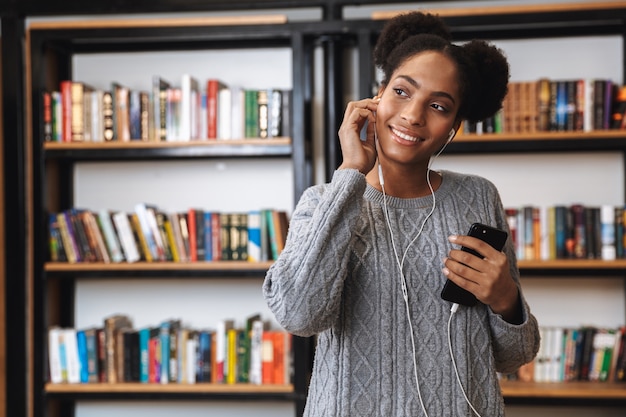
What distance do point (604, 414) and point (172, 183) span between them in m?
2.03

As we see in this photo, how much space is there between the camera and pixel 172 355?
2.82 meters

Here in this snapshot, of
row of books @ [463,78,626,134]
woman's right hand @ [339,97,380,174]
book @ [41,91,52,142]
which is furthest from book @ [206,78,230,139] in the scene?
woman's right hand @ [339,97,380,174]

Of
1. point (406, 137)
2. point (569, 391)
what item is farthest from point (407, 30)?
point (569, 391)

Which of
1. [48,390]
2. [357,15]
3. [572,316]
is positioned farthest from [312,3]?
[48,390]

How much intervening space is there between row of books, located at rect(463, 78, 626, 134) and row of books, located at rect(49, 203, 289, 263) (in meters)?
0.90

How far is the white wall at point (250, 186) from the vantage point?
2.90 metres

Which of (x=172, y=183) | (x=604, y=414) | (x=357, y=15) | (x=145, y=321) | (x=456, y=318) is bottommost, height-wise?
(x=604, y=414)

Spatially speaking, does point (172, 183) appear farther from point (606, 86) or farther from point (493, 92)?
point (493, 92)

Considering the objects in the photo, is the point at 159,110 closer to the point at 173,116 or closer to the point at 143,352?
the point at 173,116

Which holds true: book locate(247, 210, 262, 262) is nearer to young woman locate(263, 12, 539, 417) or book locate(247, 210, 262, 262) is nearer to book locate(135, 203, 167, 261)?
book locate(135, 203, 167, 261)

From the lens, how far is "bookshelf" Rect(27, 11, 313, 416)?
2762mm

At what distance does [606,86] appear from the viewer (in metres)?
2.71

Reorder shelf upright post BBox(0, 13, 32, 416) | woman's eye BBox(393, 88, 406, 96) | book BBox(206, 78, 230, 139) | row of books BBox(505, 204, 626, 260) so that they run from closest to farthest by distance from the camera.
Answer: woman's eye BBox(393, 88, 406, 96)
row of books BBox(505, 204, 626, 260)
book BBox(206, 78, 230, 139)
shelf upright post BBox(0, 13, 32, 416)

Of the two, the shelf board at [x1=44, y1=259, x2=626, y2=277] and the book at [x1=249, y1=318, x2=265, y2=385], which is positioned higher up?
the shelf board at [x1=44, y1=259, x2=626, y2=277]
